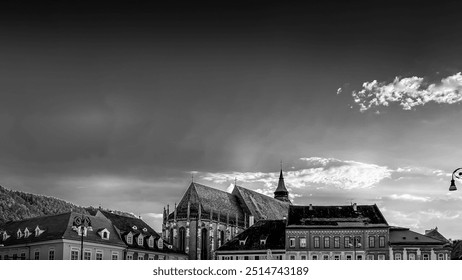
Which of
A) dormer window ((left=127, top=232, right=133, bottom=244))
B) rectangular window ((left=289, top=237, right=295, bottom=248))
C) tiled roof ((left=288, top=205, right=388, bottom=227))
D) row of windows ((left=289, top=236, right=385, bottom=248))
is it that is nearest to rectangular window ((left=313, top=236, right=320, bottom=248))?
row of windows ((left=289, top=236, right=385, bottom=248))

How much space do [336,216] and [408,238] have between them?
4.27 meters

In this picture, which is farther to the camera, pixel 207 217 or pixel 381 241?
pixel 207 217

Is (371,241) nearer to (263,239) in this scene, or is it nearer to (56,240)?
(263,239)

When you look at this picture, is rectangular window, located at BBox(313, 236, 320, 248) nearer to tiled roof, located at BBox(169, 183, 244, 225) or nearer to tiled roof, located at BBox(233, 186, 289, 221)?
tiled roof, located at BBox(169, 183, 244, 225)

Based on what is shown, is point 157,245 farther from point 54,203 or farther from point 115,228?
point 54,203

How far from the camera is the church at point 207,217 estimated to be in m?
44.5

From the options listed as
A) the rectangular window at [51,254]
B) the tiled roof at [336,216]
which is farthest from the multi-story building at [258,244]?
the rectangular window at [51,254]

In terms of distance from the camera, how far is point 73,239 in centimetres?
2547

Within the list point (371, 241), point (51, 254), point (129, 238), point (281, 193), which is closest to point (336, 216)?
point (371, 241)

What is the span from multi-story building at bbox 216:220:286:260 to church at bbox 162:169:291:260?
18.5 feet

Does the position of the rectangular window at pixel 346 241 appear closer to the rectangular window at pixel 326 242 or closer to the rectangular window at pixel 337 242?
the rectangular window at pixel 337 242

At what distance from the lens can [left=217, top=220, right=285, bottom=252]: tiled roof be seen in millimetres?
35500

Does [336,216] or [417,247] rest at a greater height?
[336,216]
